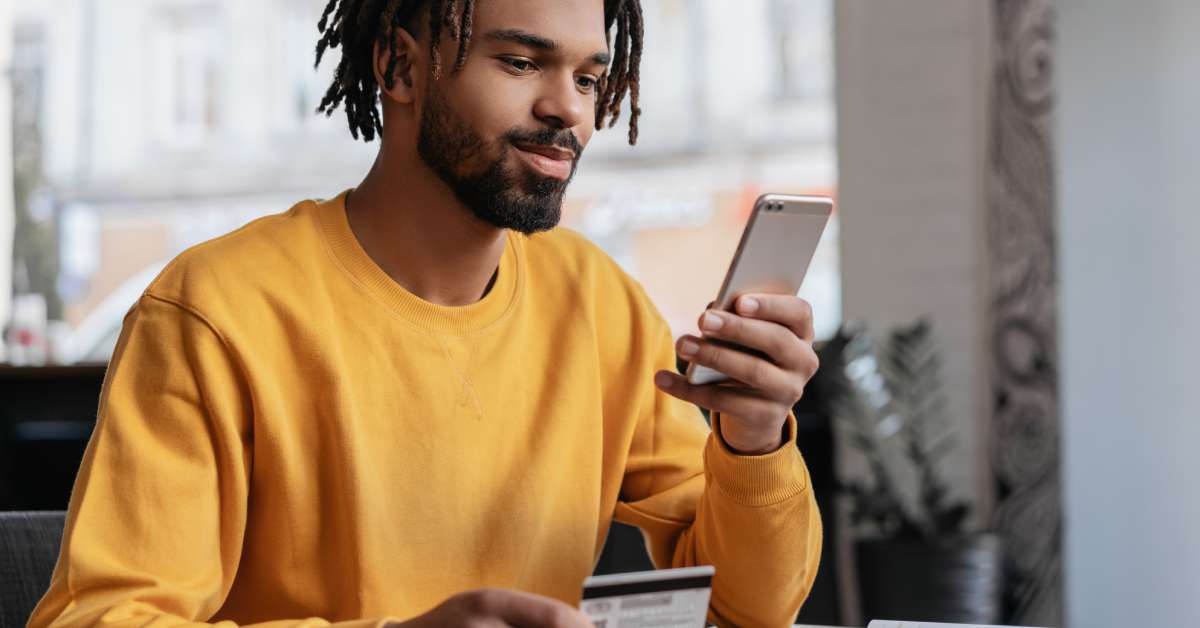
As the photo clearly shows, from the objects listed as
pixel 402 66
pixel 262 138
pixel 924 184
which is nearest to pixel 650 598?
pixel 402 66

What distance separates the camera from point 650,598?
797 mm

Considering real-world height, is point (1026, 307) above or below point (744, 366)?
below

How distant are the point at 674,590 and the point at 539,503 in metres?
0.31

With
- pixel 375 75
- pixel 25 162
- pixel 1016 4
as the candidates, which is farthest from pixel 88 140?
pixel 375 75

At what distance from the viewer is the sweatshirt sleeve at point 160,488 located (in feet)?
2.90

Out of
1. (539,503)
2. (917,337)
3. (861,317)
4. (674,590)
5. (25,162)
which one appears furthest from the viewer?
(25,162)

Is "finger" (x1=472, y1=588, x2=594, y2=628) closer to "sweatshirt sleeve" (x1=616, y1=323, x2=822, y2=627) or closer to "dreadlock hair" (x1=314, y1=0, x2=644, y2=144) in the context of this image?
"sweatshirt sleeve" (x1=616, y1=323, x2=822, y2=627)

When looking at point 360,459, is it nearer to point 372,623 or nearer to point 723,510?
point 372,623

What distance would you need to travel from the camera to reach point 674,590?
31.6 inches

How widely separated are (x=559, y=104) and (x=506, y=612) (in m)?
0.45

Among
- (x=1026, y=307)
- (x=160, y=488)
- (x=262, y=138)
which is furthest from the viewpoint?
(x=262, y=138)

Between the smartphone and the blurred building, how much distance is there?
150 inches

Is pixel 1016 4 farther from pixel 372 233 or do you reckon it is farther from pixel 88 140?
pixel 88 140

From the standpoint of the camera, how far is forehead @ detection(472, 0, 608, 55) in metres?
1.05
